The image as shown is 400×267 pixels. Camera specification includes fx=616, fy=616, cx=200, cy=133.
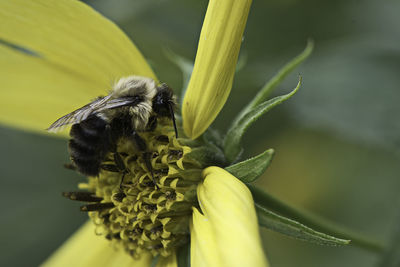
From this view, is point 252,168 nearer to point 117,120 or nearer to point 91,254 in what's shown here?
point 117,120

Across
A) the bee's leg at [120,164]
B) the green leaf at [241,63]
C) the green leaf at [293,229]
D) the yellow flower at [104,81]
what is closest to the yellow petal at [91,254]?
the yellow flower at [104,81]

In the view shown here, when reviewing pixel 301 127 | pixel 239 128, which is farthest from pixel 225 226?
pixel 301 127

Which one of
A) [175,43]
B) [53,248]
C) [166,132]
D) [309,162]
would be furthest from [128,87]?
[309,162]

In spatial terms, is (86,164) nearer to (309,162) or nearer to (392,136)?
(392,136)

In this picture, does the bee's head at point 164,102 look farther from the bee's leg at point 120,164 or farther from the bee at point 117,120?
the bee's leg at point 120,164

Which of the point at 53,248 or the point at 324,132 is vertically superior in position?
the point at 324,132
